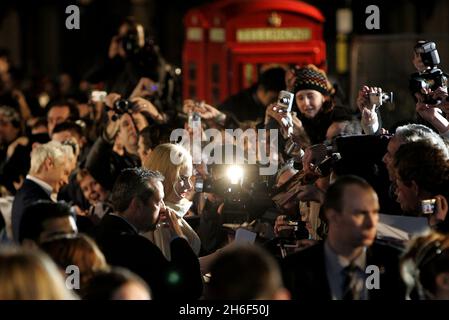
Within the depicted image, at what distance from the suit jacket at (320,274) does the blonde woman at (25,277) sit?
1693 mm

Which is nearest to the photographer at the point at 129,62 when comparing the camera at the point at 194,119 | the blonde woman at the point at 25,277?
the camera at the point at 194,119

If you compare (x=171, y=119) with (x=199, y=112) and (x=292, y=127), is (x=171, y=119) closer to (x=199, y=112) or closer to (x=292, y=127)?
(x=199, y=112)

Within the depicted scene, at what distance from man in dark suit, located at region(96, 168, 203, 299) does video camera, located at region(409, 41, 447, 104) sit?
6.93 ft

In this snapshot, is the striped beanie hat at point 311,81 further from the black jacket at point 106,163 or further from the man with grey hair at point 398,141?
the man with grey hair at point 398,141

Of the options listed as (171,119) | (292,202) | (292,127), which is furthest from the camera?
(171,119)

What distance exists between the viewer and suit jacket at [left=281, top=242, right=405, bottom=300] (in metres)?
7.14

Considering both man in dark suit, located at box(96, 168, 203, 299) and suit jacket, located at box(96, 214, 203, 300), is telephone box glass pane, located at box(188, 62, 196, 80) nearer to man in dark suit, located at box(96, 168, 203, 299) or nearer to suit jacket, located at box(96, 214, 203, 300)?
man in dark suit, located at box(96, 168, 203, 299)

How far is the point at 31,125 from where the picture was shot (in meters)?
14.9

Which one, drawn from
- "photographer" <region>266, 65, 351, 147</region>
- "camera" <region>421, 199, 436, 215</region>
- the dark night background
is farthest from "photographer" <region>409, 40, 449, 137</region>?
the dark night background

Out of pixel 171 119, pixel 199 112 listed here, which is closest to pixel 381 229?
pixel 199 112

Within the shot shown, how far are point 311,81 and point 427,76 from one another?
1.59 meters
